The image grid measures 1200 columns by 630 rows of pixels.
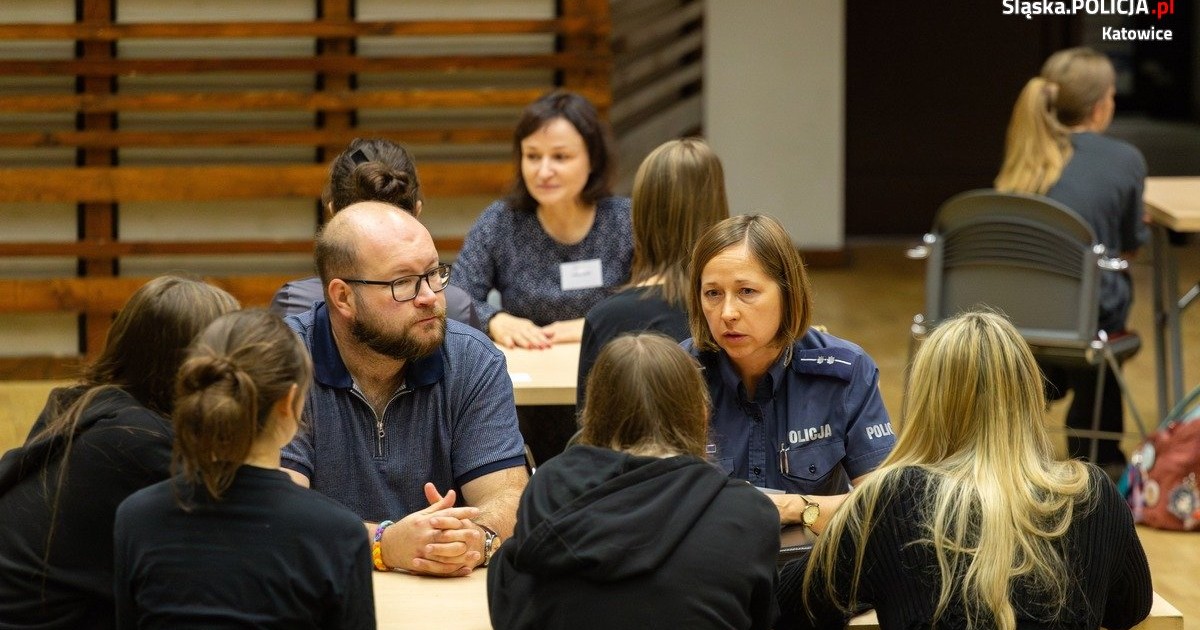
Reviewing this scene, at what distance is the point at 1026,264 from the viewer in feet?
15.9

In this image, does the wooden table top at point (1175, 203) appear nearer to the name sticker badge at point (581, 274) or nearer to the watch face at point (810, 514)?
the name sticker badge at point (581, 274)

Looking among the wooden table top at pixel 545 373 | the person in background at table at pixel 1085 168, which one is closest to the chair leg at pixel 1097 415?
the person in background at table at pixel 1085 168

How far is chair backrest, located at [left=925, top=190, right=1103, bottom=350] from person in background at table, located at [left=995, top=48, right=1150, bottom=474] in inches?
13.1

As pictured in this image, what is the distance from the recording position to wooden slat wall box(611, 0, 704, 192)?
8.64 meters

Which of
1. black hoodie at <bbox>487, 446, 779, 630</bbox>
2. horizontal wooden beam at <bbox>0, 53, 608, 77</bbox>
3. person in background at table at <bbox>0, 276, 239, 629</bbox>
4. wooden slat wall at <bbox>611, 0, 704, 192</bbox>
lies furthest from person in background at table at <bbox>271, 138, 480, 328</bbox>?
wooden slat wall at <bbox>611, 0, 704, 192</bbox>

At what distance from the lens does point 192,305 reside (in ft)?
7.41

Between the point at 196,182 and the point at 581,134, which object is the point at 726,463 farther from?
the point at 196,182

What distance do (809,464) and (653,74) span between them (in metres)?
6.81

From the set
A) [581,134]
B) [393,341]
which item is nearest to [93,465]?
[393,341]

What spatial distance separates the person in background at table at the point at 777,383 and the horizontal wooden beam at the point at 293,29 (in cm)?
392

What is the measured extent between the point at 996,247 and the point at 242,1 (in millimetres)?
3722

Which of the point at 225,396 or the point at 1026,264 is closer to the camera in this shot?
the point at 225,396

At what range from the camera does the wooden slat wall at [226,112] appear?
6.45 meters

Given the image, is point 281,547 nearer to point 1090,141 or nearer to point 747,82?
point 1090,141
